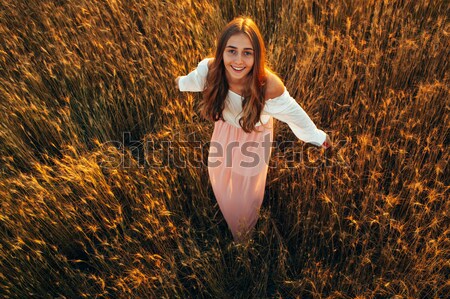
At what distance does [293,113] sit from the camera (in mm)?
1513

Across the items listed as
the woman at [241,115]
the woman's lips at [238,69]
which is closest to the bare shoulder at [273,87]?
the woman at [241,115]

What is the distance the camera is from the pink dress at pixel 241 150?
5.06 ft

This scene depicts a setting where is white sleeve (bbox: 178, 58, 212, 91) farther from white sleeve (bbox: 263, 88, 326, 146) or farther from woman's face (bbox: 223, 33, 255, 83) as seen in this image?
white sleeve (bbox: 263, 88, 326, 146)

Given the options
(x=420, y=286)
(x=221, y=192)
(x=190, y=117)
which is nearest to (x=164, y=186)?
(x=221, y=192)

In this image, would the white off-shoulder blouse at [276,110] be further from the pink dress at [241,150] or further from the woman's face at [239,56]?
the woman's face at [239,56]

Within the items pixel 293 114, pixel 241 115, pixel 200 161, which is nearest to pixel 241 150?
pixel 241 115

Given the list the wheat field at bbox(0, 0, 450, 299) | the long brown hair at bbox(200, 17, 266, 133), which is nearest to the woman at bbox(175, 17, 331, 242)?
the long brown hair at bbox(200, 17, 266, 133)

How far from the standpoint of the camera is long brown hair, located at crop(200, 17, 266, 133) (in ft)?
4.59

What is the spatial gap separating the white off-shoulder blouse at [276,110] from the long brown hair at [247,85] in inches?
1.3

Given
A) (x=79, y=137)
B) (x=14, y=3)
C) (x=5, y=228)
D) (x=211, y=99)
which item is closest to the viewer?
(x=211, y=99)

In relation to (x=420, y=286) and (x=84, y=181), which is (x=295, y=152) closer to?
(x=420, y=286)

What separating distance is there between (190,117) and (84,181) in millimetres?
678

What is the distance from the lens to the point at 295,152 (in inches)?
81.3

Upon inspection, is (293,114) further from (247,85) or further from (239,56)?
(239,56)
